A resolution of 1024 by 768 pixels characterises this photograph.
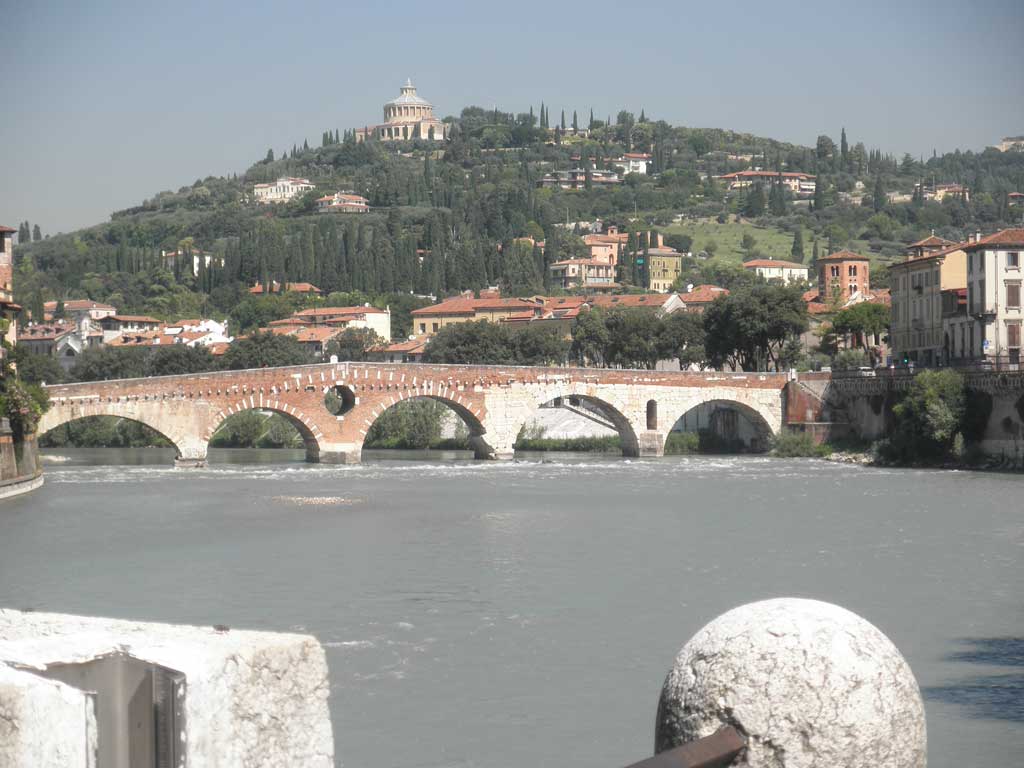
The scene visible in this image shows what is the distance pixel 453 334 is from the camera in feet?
225

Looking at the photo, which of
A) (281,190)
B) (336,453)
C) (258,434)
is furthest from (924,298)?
(281,190)

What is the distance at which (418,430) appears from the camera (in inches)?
2169

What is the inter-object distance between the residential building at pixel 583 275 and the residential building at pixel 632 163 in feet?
199

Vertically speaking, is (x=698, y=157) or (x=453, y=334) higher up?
(x=698, y=157)

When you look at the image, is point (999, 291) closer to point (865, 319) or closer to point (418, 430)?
point (865, 319)

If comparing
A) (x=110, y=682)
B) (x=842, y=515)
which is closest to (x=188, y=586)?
(x=842, y=515)

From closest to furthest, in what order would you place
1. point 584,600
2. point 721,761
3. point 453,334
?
point 721,761, point 584,600, point 453,334

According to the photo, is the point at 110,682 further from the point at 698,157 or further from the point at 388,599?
the point at 698,157

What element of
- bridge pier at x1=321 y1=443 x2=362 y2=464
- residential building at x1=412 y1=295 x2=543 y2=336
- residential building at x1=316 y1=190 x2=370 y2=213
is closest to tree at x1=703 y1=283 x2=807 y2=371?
bridge pier at x1=321 y1=443 x2=362 y2=464

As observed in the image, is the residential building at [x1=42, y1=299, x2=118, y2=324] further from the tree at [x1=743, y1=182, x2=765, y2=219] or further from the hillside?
the tree at [x1=743, y1=182, x2=765, y2=219]

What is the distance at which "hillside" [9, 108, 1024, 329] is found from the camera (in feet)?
349

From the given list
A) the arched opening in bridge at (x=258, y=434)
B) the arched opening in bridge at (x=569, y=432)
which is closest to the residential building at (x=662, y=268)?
the arched opening in bridge at (x=569, y=432)

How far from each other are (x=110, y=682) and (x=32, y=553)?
19540mm

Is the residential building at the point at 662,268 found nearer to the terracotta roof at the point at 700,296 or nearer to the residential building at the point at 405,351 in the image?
the terracotta roof at the point at 700,296
